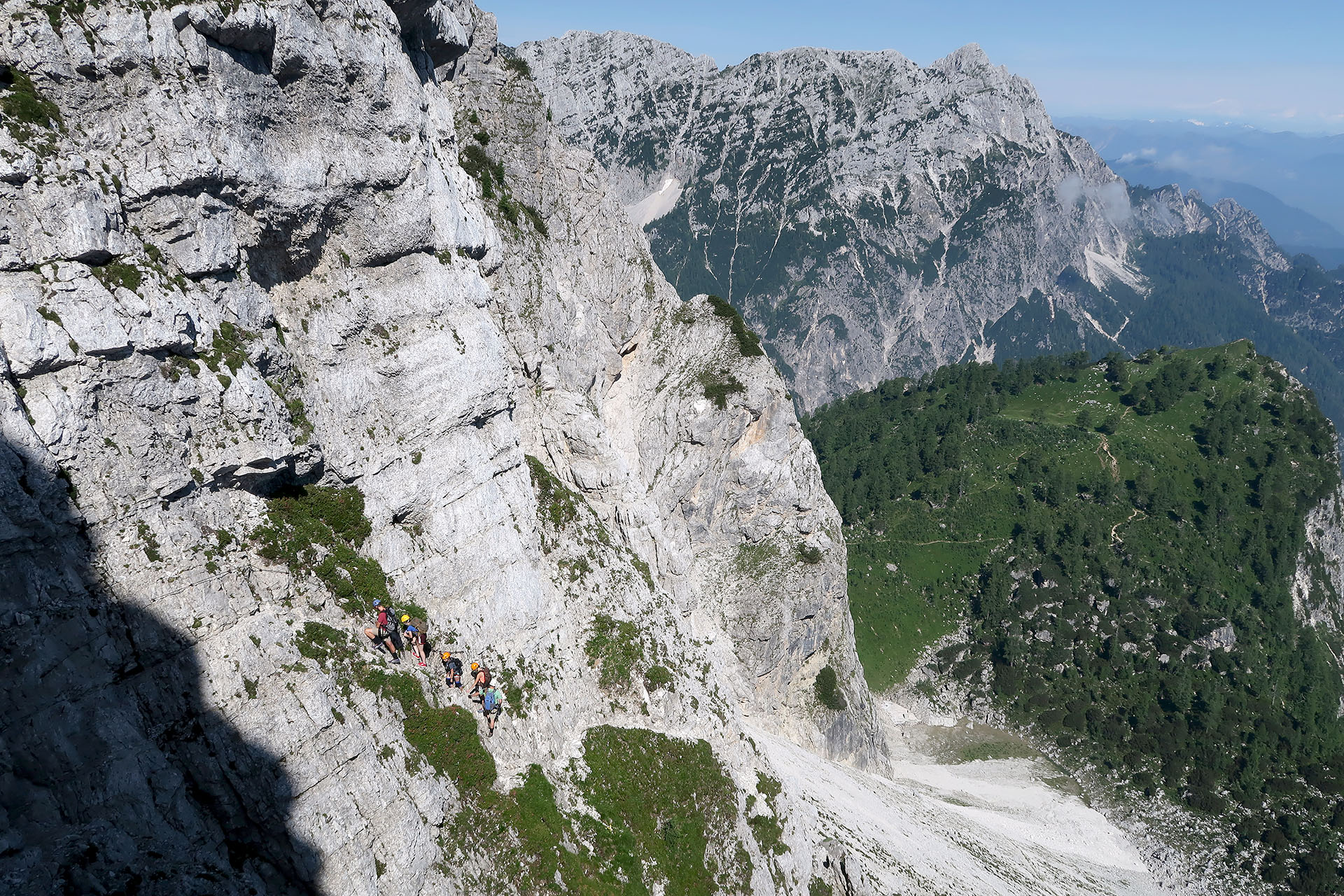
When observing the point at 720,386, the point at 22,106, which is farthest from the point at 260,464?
the point at 720,386

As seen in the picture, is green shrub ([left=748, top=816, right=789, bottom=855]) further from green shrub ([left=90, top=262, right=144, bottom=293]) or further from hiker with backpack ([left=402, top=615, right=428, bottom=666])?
green shrub ([left=90, top=262, right=144, bottom=293])

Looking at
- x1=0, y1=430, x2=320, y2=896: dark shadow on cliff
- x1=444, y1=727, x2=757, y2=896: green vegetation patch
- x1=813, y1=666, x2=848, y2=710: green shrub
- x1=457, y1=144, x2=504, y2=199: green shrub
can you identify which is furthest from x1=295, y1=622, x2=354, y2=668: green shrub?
x1=813, y1=666, x2=848, y2=710: green shrub

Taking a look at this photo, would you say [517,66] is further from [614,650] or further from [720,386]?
[614,650]

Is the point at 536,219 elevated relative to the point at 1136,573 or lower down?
elevated

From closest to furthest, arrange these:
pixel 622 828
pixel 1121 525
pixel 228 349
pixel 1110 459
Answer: pixel 228 349
pixel 622 828
pixel 1121 525
pixel 1110 459

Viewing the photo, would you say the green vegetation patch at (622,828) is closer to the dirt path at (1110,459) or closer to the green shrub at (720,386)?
the green shrub at (720,386)

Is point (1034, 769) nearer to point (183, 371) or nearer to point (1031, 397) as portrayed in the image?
point (1031, 397)

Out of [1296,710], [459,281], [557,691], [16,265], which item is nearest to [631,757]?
[557,691]
